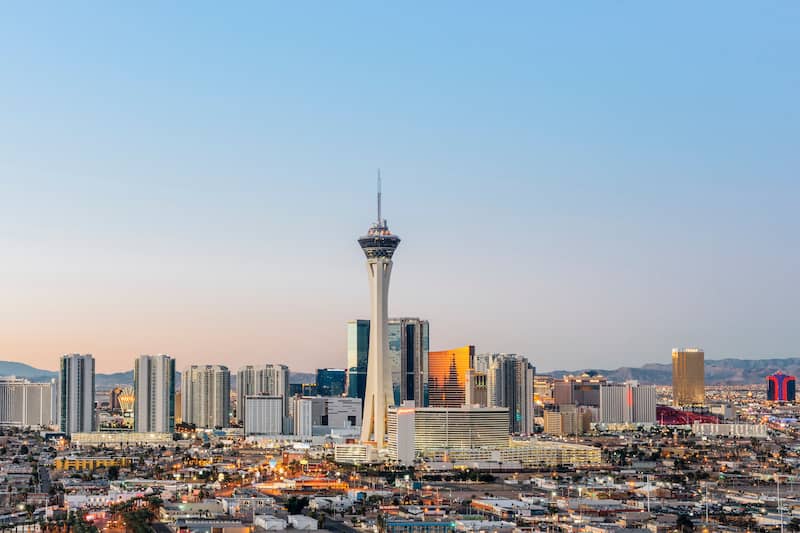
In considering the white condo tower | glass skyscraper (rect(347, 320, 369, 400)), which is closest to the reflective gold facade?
glass skyscraper (rect(347, 320, 369, 400))

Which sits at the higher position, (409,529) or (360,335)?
(360,335)

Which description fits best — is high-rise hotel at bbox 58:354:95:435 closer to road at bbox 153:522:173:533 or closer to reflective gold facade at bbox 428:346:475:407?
reflective gold facade at bbox 428:346:475:407

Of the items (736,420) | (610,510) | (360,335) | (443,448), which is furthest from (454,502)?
(736,420)

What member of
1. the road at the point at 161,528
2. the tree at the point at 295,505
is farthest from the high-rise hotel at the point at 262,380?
the road at the point at 161,528

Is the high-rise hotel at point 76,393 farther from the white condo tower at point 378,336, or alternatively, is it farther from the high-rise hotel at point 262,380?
the white condo tower at point 378,336

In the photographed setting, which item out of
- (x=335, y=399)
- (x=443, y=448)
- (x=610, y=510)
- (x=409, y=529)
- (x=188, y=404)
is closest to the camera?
(x=409, y=529)

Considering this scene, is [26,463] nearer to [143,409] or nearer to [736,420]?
[143,409]

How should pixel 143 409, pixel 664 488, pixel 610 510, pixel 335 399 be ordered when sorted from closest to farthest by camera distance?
pixel 610 510, pixel 664 488, pixel 143 409, pixel 335 399

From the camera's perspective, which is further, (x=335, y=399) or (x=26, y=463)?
(x=335, y=399)
